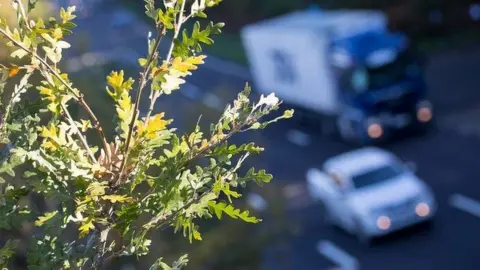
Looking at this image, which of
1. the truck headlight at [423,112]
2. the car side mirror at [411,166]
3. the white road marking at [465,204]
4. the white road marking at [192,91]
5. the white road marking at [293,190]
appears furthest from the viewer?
the white road marking at [192,91]

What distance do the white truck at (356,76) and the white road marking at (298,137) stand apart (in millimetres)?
618

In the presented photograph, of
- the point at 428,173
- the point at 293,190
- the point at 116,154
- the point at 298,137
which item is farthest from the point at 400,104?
the point at 116,154

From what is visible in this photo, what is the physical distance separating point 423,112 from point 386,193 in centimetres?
546

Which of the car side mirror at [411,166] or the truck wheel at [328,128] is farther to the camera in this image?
the truck wheel at [328,128]

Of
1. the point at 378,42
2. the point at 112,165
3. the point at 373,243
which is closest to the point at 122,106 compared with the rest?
the point at 112,165

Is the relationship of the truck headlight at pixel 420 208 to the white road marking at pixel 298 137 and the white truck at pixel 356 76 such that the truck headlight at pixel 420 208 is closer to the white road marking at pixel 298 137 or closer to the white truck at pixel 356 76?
the white truck at pixel 356 76

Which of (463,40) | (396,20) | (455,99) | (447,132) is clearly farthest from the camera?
(396,20)

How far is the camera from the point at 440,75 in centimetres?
2392

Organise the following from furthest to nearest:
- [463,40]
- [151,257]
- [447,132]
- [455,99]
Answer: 1. [463,40]
2. [455,99]
3. [447,132]
4. [151,257]

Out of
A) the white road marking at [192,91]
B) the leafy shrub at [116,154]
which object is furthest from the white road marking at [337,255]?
the leafy shrub at [116,154]

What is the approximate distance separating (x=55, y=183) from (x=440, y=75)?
872 inches

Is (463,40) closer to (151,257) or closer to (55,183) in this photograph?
(151,257)

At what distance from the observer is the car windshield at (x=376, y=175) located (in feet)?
48.0

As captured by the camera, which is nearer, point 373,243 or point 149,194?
point 149,194
